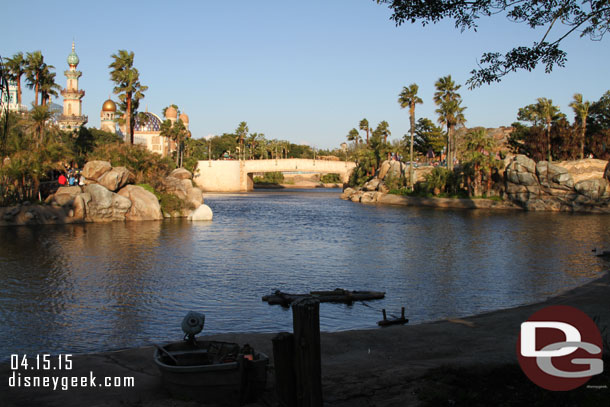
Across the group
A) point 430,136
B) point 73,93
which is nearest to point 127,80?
point 73,93

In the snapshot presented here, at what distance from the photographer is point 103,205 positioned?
→ 4384cm

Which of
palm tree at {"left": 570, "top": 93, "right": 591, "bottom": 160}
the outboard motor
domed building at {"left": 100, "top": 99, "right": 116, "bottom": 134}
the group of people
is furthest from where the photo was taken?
domed building at {"left": 100, "top": 99, "right": 116, "bottom": 134}

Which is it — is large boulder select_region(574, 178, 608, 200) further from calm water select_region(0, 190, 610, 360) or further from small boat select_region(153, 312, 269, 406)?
small boat select_region(153, 312, 269, 406)

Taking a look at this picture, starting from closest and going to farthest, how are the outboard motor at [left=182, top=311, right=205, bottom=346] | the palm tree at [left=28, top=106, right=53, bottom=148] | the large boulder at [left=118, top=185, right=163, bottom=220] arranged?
the outboard motor at [left=182, top=311, right=205, bottom=346] < the palm tree at [left=28, top=106, right=53, bottom=148] < the large boulder at [left=118, top=185, right=163, bottom=220]

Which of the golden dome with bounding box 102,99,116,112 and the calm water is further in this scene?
the golden dome with bounding box 102,99,116,112

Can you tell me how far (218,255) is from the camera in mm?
28375

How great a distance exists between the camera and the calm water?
1537 cm

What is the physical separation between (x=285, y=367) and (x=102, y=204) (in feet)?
130

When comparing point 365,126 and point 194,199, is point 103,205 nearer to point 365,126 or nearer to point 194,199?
point 194,199

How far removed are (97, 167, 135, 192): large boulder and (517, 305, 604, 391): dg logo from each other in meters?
39.8

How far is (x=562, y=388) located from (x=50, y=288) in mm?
17664

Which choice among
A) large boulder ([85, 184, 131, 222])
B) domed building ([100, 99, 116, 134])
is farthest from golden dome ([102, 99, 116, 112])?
large boulder ([85, 184, 131, 222])

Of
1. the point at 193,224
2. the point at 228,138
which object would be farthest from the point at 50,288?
the point at 228,138

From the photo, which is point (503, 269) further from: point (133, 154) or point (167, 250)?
point (133, 154)
